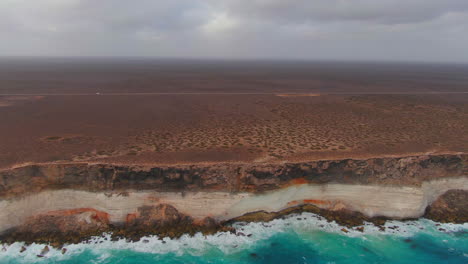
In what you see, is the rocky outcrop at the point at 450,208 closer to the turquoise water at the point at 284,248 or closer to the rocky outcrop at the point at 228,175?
the turquoise water at the point at 284,248

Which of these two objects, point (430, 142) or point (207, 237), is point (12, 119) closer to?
point (207, 237)

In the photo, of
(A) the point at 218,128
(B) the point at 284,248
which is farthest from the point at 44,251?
(A) the point at 218,128

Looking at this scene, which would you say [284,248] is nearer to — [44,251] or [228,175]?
[228,175]

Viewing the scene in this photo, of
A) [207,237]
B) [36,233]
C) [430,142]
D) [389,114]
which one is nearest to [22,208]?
[36,233]

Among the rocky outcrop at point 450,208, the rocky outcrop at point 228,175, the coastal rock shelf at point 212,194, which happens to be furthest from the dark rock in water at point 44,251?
the rocky outcrop at point 450,208

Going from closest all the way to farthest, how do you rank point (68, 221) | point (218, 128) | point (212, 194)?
point (68, 221) → point (212, 194) → point (218, 128)

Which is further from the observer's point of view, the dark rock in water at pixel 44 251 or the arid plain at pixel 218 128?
the arid plain at pixel 218 128
